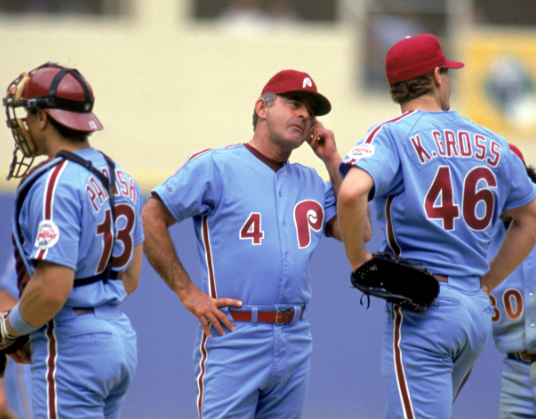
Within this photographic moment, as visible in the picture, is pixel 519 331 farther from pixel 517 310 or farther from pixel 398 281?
pixel 398 281

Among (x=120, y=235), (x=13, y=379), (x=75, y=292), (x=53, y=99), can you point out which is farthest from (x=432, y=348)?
(x=13, y=379)

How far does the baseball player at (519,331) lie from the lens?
3908 mm

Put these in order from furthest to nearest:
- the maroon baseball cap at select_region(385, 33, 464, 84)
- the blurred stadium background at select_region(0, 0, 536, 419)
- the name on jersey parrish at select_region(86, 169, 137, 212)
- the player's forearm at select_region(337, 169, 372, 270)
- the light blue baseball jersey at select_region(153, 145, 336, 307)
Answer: the blurred stadium background at select_region(0, 0, 536, 419) < the light blue baseball jersey at select_region(153, 145, 336, 307) < the maroon baseball cap at select_region(385, 33, 464, 84) < the player's forearm at select_region(337, 169, 372, 270) < the name on jersey parrish at select_region(86, 169, 137, 212)

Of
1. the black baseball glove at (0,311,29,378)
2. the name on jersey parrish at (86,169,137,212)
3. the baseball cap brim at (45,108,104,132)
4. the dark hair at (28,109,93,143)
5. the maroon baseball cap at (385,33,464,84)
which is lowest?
the black baseball glove at (0,311,29,378)

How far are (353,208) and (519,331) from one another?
61.0 inches

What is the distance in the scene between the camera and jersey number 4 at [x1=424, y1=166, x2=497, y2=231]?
10.4ft

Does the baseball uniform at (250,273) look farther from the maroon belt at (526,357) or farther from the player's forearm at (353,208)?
the maroon belt at (526,357)

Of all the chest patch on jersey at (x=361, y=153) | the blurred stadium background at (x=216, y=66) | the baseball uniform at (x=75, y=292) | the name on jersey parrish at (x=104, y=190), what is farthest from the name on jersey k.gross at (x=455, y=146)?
the blurred stadium background at (x=216, y=66)

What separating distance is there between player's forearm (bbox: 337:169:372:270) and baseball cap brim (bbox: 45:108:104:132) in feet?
3.61

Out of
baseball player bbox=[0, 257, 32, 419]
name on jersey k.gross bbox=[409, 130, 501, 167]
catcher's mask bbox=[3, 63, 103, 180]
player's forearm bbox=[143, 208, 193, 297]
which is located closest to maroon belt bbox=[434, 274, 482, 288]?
name on jersey k.gross bbox=[409, 130, 501, 167]

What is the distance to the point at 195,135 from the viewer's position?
960cm

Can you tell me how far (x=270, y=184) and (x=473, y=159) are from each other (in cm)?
102

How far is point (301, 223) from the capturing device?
3.58 m

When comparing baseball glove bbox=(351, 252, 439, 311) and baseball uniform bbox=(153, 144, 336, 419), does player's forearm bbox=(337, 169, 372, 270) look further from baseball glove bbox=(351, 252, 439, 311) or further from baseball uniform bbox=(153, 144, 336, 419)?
baseball uniform bbox=(153, 144, 336, 419)
